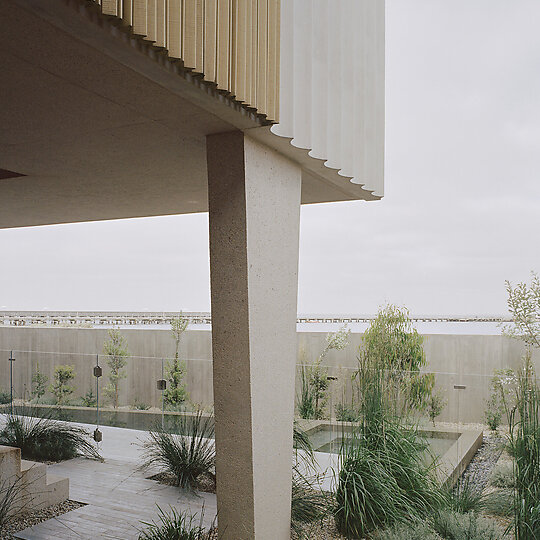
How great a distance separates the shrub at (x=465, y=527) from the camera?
3725 mm

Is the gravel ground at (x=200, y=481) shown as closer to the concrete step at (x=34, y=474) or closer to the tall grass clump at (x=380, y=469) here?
the concrete step at (x=34, y=474)

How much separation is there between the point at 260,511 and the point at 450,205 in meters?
36.1

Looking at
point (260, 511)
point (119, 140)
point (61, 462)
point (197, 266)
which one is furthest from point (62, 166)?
point (197, 266)

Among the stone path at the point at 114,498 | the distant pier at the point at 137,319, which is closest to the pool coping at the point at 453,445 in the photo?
the stone path at the point at 114,498

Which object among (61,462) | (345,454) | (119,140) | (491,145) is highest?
(491,145)

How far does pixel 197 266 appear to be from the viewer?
43.5 meters

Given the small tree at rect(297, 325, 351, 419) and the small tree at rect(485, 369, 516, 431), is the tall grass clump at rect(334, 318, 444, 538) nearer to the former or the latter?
the small tree at rect(485, 369, 516, 431)

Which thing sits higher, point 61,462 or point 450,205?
point 450,205

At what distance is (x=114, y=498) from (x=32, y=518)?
0.71 m

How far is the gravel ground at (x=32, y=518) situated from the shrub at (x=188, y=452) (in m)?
0.91

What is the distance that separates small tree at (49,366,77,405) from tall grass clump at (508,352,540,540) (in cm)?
478

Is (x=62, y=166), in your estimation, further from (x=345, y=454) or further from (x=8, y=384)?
(x=8, y=384)

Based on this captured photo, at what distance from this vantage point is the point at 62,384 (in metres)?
6.86

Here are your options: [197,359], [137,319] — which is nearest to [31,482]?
[197,359]
